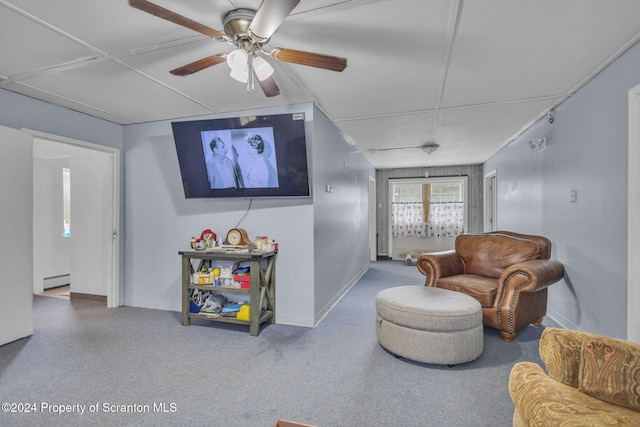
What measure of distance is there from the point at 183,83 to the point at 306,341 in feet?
8.02

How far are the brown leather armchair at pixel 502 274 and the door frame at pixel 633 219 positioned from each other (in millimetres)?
597

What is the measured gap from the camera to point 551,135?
3299 millimetres

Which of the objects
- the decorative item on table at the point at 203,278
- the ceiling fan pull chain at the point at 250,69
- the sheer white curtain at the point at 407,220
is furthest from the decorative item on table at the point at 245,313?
the sheer white curtain at the point at 407,220

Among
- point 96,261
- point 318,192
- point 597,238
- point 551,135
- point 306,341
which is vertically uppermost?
point 551,135

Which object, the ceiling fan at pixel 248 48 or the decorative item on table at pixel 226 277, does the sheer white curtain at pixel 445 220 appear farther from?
the ceiling fan at pixel 248 48

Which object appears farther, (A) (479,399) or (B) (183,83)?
(B) (183,83)

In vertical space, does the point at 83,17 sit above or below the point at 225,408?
above

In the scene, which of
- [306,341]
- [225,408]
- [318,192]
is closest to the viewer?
[225,408]

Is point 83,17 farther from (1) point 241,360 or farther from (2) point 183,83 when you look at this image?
(1) point 241,360

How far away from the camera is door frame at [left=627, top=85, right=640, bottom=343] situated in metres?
2.03

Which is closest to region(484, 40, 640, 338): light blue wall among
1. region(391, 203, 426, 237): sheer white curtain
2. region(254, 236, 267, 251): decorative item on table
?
region(254, 236, 267, 251): decorative item on table

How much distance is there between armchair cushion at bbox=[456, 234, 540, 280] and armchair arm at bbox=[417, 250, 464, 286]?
196 millimetres

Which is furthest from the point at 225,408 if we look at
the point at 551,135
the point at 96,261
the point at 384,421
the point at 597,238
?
the point at 551,135

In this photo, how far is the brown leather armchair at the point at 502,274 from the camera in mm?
2695
